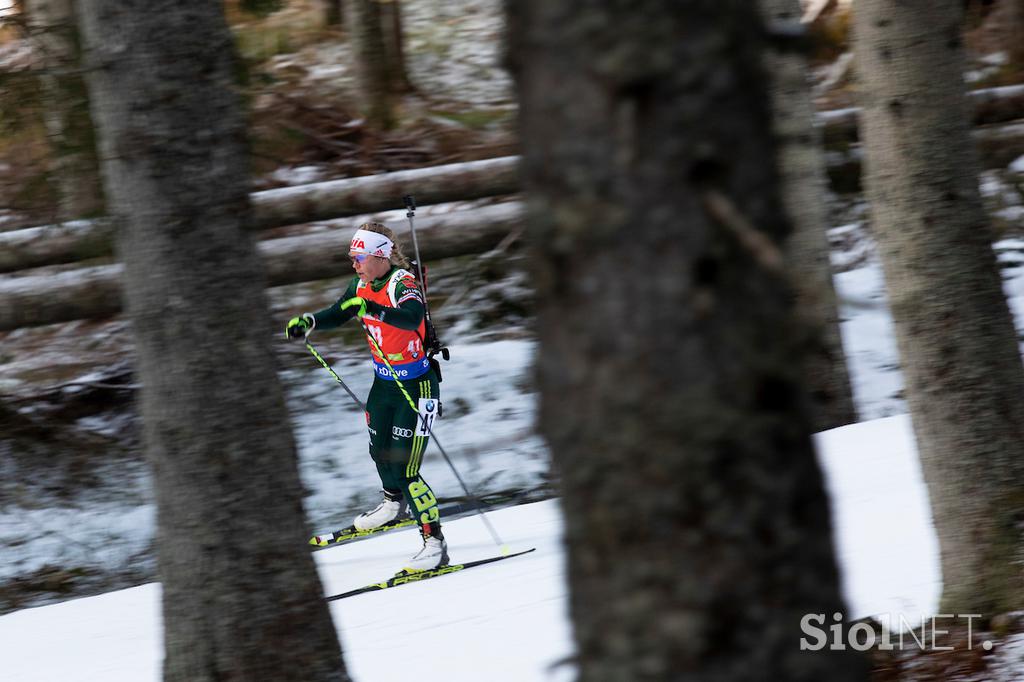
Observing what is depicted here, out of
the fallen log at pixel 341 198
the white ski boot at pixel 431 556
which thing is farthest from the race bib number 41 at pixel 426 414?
the fallen log at pixel 341 198

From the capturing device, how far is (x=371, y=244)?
23.1 ft

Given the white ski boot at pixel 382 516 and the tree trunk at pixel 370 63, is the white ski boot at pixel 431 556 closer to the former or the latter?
the white ski boot at pixel 382 516

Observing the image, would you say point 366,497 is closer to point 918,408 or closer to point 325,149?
point 918,408

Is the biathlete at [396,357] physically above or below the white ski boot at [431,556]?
above

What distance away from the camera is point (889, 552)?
559cm

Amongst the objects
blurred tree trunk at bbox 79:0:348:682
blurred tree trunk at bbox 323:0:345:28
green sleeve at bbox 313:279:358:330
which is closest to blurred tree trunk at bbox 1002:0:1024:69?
blurred tree trunk at bbox 323:0:345:28

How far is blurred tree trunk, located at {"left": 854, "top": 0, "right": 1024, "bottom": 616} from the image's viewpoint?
14.0 feet

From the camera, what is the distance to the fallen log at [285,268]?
10367 mm

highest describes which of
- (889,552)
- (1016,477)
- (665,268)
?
(665,268)

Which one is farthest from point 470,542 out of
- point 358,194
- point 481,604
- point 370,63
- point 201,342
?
point 370,63

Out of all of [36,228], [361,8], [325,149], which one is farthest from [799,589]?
[361,8]

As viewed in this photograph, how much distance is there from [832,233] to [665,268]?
13947mm

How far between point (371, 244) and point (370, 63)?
11.0 meters

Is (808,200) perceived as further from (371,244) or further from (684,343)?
(684,343)
